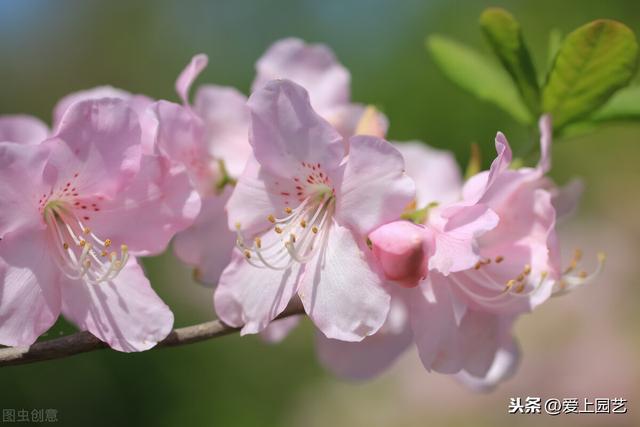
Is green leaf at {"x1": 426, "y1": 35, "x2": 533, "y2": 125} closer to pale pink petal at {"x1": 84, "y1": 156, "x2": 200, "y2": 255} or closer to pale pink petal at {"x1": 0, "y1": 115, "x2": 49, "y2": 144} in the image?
pale pink petal at {"x1": 84, "y1": 156, "x2": 200, "y2": 255}

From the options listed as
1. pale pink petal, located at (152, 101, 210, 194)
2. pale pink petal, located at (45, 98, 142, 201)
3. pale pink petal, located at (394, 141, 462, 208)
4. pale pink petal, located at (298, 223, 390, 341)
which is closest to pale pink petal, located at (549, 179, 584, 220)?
pale pink petal, located at (394, 141, 462, 208)

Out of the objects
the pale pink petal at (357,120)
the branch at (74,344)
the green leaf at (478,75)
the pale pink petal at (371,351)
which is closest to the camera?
the branch at (74,344)

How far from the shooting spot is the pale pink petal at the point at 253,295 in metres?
0.94

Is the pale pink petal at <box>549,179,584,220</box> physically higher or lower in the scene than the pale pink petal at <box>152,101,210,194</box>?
lower

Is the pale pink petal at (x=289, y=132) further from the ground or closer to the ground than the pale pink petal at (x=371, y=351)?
further from the ground

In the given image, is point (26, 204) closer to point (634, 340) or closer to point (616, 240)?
point (634, 340)

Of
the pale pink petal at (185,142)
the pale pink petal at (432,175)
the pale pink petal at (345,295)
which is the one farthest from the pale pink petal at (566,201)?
the pale pink petal at (185,142)

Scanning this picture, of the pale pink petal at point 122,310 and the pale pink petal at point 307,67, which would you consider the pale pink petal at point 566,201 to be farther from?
the pale pink petal at point 122,310

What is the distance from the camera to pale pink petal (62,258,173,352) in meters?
0.92

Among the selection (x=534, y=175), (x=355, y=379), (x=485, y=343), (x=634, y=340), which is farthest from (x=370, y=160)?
(x=634, y=340)

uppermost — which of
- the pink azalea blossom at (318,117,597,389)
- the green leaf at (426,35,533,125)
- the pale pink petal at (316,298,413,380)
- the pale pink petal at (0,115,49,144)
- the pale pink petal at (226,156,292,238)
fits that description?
the pale pink petal at (0,115,49,144)

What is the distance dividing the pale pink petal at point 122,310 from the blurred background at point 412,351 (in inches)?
72.7

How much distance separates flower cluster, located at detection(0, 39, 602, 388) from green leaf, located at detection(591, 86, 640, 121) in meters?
0.13

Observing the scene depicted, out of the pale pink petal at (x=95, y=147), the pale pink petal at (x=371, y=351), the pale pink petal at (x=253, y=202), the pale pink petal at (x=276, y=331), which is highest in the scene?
the pale pink petal at (x=95, y=147)
